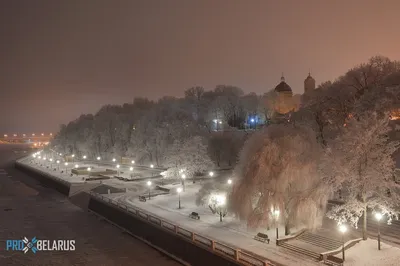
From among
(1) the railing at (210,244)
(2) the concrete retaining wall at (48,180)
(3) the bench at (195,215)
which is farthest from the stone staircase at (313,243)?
(2) the concrete retaining wall at (48,180)

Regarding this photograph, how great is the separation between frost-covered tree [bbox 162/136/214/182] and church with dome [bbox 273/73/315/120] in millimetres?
36624

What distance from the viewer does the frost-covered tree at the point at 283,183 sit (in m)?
26.5

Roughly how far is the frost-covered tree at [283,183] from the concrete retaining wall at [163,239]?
407 centimetres

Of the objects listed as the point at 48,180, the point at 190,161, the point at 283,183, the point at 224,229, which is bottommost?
the point at 48,180

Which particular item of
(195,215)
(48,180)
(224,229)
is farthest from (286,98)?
(224,229)

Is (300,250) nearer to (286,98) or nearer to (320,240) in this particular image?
(320,240)

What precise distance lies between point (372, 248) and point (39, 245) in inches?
1035

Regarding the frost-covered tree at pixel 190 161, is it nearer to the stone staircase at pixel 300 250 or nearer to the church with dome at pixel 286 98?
the stone staircase at pixel 300 250

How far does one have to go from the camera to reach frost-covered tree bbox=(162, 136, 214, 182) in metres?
57.6

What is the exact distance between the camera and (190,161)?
58.2 m

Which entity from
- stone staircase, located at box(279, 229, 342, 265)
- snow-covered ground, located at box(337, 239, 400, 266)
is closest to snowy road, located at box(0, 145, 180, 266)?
stone staircase, located at box(279, 229, 342, 265)

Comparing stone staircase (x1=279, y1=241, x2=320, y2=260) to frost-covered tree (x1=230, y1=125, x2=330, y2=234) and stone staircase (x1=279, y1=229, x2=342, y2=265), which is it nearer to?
stone staircase (x1=279, y1=229, x2=342, y2=265)

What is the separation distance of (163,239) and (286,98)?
77092 mm

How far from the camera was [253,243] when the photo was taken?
26.9 meters
